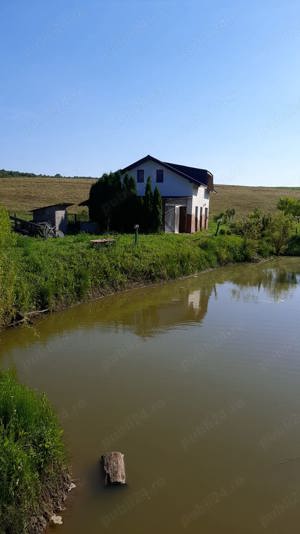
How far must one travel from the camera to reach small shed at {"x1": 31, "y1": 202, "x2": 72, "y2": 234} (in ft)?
80.4

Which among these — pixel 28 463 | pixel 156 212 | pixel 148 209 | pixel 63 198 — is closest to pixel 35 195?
pixel 63 198

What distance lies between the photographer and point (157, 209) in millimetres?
26547

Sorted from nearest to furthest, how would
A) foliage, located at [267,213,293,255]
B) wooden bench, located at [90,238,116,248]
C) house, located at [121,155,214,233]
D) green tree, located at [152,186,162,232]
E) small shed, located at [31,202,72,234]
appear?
1. wooden bench, located at [90,238,116,248]
2. small shed, located at [31,202,72,234]
3. green tree, located at [152,186,162,232]
4. foliage, located at [267,213,293,255]
5. house, located at [121,155,214,233]

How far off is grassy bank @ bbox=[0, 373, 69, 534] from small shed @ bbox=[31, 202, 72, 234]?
62.4 feet

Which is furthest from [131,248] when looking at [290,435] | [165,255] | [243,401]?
[290,435]

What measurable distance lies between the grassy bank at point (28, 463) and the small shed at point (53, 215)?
19030 millimetres

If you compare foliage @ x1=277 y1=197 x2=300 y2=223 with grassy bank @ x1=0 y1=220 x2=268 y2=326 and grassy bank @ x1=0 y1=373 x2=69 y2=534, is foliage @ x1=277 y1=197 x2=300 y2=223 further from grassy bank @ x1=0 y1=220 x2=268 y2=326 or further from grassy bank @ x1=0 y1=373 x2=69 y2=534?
grassy bank @ x1=0 y1=373 x2=69 y2=534

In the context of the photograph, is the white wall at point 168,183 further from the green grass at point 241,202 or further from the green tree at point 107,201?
the green grass at point 241,202

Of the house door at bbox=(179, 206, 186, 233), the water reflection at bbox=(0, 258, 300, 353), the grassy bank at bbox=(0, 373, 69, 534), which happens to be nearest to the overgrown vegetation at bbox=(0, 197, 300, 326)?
the water reflection at bbox=(0, 258, 300, 353)

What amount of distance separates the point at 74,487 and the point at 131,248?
1409 centimetres

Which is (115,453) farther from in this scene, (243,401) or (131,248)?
(131,248)

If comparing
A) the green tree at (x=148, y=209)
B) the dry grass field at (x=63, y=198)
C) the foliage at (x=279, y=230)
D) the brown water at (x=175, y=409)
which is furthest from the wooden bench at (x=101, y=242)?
the dry grass field at (x=63, y=198)

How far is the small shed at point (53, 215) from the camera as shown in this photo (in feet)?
80.4

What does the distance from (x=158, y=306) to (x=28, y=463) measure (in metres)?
10.9
